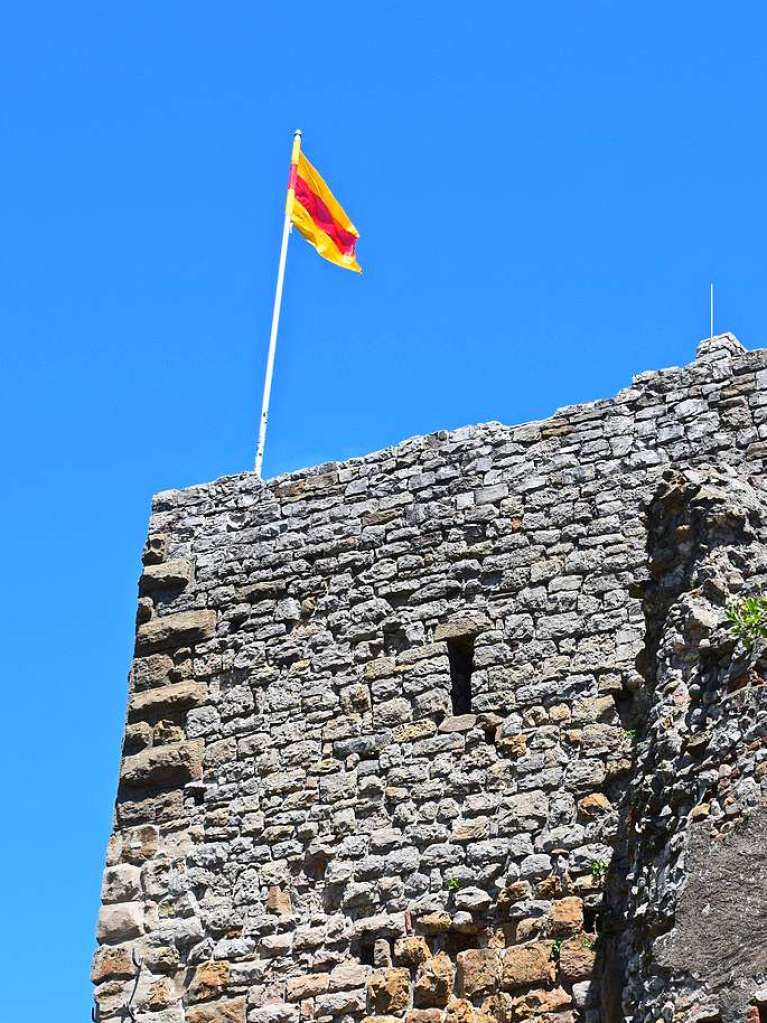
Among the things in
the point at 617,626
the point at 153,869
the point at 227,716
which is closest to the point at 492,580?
the point at 617,626

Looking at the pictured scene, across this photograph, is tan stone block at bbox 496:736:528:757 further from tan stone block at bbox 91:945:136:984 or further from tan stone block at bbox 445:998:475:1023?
tan stone block at bbox 91:945:136:984

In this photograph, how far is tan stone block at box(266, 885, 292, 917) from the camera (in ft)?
33.8

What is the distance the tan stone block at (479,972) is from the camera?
963 centimetres

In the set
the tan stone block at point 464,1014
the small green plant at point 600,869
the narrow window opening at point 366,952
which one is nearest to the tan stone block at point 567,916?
the small green plant at point 600,869

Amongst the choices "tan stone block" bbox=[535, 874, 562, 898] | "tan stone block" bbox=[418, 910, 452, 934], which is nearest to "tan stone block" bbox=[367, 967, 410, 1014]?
"tan stone block" bbox=[418, 910, 452, 934]

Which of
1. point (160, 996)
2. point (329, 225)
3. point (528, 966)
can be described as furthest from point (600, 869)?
point (329, 225)

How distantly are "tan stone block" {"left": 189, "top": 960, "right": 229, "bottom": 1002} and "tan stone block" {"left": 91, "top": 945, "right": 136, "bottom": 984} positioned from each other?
0.39 meters

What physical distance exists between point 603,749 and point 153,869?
257 cm

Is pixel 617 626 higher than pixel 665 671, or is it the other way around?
pixel 617 626

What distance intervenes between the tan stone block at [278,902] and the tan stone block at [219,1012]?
0.47 metres

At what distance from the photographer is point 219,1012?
10203mm

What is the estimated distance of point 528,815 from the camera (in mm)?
9906

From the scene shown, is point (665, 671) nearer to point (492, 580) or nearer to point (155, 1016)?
point (492, 580)

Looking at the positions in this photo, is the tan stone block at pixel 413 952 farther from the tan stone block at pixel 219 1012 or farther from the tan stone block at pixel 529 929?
the tan stone block at pixel 219 1012
